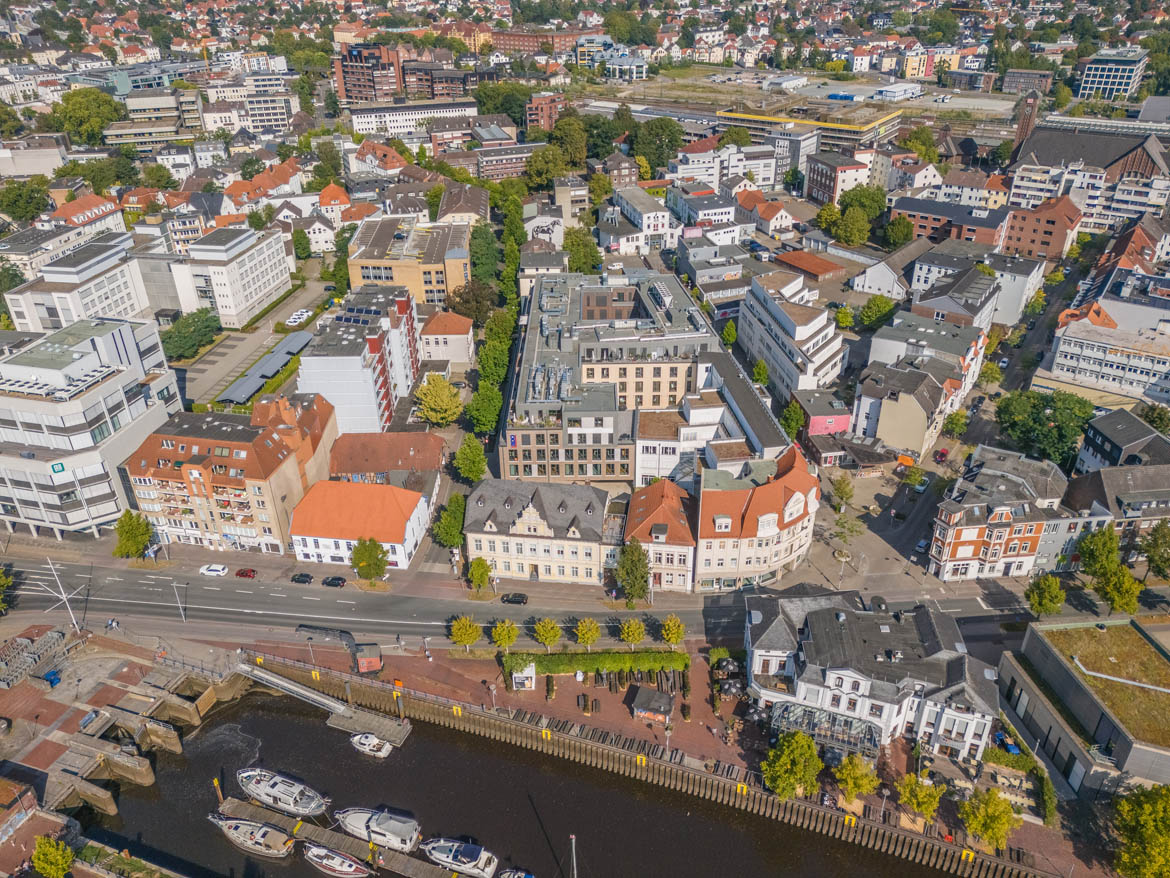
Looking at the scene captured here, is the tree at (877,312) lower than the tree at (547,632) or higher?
higher

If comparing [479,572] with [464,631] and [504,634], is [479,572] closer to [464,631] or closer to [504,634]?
[464,631]

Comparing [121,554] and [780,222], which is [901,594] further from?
[780,222]

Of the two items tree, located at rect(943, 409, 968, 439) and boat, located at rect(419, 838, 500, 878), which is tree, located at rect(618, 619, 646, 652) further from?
tree, located at rect(943, 409, 968, 439)

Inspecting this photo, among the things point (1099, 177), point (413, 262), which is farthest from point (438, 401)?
point (1099, 177)

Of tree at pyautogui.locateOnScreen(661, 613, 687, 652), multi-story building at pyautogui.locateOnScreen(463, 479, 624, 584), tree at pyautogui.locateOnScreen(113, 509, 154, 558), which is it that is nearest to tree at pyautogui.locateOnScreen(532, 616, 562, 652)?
multi-story building at pyautogui.locateOnScreen(463, 479, 624, 584)

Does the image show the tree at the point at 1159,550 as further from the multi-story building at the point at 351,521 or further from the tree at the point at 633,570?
the multi-story building at the point at 351,521

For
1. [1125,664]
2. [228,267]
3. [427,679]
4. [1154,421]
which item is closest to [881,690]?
[1125,664]

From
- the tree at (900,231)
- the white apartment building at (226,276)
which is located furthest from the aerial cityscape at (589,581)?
the tree at (900,231)
